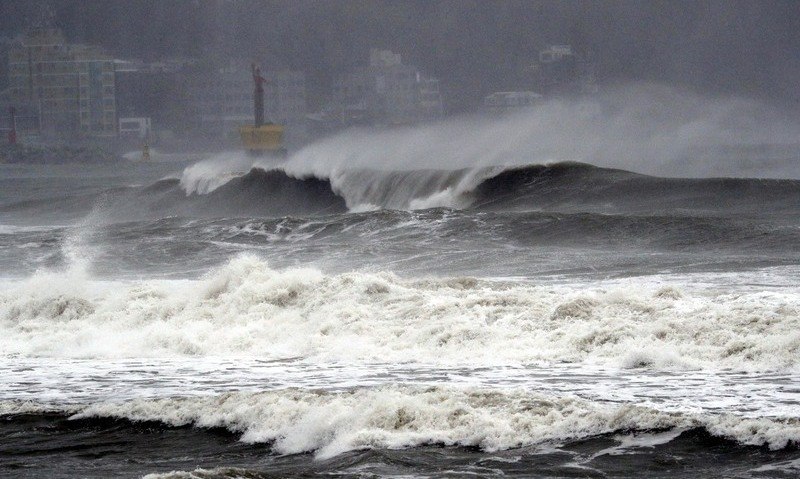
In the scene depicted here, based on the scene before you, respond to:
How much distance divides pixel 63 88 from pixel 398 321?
128m

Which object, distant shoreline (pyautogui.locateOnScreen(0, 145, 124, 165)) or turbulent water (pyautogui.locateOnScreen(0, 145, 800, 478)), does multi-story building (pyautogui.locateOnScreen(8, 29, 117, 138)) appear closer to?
distant shoreline (pyautogui.locateOnScreen(0, 145, 124, 165))

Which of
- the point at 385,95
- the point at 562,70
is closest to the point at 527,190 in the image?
the point at 385,95

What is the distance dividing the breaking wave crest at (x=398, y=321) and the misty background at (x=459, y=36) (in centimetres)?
8828

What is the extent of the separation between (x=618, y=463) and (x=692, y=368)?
9.60ft

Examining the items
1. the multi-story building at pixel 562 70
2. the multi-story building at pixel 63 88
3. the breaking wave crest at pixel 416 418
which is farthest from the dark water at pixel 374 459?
the multi-story building at pixel 63 88

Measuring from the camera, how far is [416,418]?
9938 mm

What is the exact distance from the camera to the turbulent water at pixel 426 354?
369 inches

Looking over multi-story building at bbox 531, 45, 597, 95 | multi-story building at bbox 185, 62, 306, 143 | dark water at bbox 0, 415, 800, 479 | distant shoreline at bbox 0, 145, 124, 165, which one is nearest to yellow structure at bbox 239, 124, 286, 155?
multi-story building at bbox 185, 62, 306, 143

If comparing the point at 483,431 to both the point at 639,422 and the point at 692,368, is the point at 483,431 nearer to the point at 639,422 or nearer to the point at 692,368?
the point at 639,422

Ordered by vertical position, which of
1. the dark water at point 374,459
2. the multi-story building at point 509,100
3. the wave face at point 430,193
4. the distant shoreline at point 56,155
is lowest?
the dark water at point 374,459

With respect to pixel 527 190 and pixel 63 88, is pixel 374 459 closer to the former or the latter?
pixel 527 190

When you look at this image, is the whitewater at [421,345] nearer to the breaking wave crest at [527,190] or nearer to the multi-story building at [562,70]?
the breaking wave crest at [527,190]

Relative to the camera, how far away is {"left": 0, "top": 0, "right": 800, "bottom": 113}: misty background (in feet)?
374

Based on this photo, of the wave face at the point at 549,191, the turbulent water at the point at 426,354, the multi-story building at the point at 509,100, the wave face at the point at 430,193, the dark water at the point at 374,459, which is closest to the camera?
the dark water at the point at 374,459
